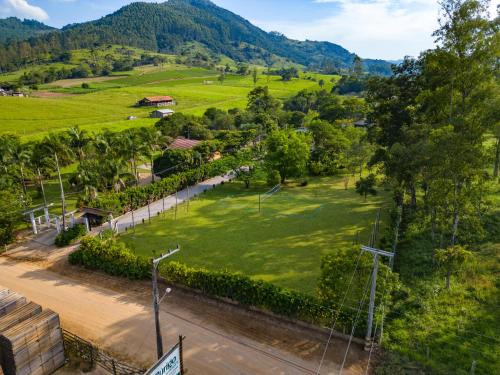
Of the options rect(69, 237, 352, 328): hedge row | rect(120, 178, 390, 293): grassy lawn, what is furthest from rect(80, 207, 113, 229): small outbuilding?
rect(69, 237, 352, 328): hedge row

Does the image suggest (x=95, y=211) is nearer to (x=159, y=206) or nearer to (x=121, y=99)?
(x=159, y=206)

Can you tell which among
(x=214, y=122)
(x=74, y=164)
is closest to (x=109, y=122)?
(x=214, y=122)

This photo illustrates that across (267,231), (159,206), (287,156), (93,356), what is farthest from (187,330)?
(287,156)

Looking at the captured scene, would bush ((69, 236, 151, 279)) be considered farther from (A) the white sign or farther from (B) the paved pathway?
(A) the white sign

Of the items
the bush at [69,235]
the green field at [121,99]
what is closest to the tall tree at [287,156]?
the bush at [69,235]

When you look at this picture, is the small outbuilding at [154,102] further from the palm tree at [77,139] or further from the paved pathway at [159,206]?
the palm tree at [77,139]

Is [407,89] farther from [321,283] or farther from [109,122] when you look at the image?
[109,122]
